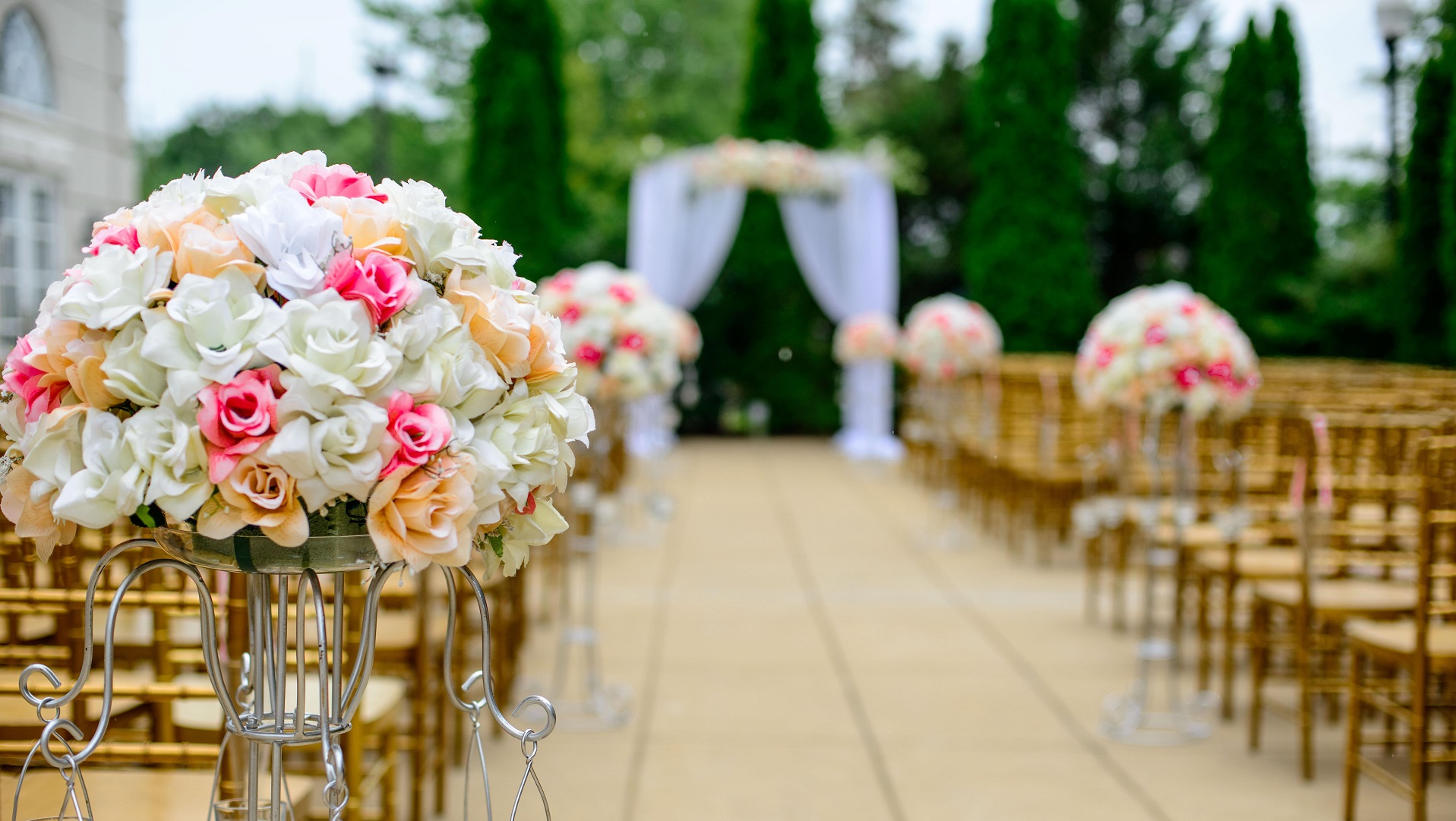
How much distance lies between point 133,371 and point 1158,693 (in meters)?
4.55

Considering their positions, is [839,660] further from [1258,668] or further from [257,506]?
[257,506]

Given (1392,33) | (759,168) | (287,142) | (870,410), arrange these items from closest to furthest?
1. (1392,33)
2. (759,168)
3. (870,410)
4. (287,142)

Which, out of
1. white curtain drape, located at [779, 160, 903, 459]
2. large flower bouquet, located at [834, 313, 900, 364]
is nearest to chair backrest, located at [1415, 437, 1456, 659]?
large flower bouquet, located at [834, 313, 900, 364]

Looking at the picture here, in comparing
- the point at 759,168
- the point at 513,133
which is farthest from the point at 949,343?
the point at 513,133

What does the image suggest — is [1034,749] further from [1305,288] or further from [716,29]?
[716,29]

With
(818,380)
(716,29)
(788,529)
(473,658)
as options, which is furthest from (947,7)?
(473,658)

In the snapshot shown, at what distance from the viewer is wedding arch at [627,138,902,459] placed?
13.3 m

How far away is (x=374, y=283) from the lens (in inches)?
55.1

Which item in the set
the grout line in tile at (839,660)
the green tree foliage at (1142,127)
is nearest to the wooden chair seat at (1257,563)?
the grout line in tile at (839,660)

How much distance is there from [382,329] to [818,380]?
48.8 ft

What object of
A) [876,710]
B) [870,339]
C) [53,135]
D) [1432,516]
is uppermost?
[53,135]

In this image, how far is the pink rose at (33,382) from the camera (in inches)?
56.1

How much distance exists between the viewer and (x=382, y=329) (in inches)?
56.1

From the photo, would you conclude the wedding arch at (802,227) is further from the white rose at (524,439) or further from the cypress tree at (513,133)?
the white rose at (524,439)
